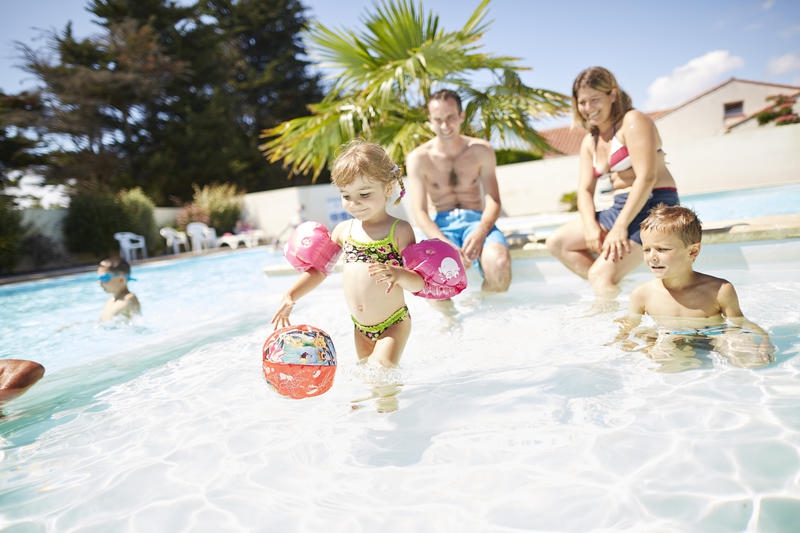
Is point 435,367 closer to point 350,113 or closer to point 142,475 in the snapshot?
point 142,475

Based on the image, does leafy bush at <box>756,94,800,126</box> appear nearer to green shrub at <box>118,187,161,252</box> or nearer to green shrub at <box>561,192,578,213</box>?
green shrub at <box>561,192,578,213</box>

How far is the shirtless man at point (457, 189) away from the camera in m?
3.96

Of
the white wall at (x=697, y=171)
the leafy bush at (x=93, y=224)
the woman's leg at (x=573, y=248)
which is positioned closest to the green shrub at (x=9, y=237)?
the white wall at (x=697, y=171)

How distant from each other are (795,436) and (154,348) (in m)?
3.97

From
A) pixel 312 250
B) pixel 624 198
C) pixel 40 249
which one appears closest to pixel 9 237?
pixel 40 249

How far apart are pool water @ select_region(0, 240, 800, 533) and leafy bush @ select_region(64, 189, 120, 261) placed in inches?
584

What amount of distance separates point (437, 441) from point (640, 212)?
7.90 feet

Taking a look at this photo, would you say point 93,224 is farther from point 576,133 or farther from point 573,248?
point 576,133

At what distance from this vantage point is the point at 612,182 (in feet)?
12.3

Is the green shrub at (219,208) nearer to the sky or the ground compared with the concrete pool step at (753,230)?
nearer to the sky

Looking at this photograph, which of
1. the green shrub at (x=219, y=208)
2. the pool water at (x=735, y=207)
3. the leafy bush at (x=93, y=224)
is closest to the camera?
the pool water at (x=735, y=207)

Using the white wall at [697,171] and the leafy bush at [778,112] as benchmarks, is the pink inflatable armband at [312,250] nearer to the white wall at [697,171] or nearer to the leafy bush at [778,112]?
the white wall at [697,171]

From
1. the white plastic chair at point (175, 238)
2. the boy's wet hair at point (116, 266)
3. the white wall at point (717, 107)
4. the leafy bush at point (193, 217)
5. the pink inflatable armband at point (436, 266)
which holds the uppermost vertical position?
the white wall at point (717, 107)

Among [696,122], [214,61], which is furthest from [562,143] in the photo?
[214,61]
